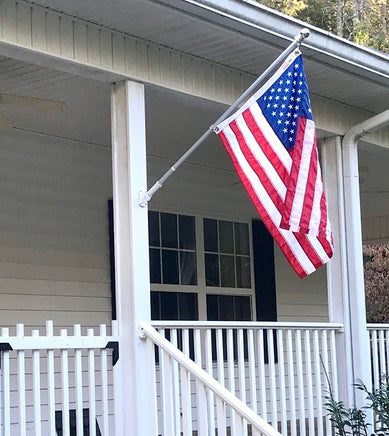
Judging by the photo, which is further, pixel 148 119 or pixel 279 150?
pixel 148 119

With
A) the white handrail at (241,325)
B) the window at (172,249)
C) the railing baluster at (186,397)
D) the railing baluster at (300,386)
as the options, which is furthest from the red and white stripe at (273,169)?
the window at (172,249)

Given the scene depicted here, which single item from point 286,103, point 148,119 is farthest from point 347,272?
point 286,103

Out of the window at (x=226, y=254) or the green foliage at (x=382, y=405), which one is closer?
the green foliage at (x=382, y=405)

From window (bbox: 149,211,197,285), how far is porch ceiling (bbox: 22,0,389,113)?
2699 mm

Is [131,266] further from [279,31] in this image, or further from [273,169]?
[279,31]

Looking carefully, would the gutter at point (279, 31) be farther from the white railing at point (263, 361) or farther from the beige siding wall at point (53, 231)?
the beige siding wall at point (53, 231)

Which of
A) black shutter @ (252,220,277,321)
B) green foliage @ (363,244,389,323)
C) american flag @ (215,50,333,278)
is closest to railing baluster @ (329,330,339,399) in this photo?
american flag @ (215,50,333,278)

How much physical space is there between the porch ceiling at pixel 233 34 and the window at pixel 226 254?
3057mm

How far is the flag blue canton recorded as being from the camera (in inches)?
215

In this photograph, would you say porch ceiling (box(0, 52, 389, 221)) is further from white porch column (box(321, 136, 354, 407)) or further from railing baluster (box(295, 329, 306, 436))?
railing baluster (box(295, 329, 306, 436))

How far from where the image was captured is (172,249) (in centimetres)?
921

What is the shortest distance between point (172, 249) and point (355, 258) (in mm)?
2474

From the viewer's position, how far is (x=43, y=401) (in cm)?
751

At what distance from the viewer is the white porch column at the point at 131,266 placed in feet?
18.1
